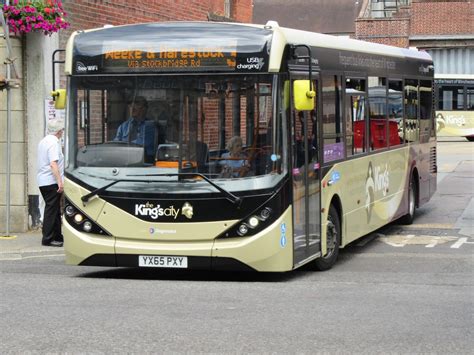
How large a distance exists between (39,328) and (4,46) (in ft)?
25.6

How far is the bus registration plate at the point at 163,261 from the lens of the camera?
9.98 m

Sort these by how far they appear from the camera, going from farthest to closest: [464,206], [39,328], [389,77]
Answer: [464,206] → [389,77] → [39,328]

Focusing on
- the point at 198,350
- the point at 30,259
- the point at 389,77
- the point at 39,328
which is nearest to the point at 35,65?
the point at 30,259

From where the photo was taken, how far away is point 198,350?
695cm

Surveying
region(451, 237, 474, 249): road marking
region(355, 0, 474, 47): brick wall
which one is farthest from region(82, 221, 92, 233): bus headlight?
region(355, 0, 474, 47): brick wall

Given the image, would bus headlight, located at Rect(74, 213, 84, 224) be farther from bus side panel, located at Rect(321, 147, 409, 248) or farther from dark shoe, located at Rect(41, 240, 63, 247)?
dark shoe, located at Rect(41, 240, 63, 247)

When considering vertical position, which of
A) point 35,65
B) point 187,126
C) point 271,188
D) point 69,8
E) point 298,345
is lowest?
point 298,345

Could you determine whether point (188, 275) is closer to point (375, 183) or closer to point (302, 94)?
point (302, 94)

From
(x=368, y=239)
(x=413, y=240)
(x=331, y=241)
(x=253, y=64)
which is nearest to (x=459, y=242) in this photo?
(x=413, y=240)

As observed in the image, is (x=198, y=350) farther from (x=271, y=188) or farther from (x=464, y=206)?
(x=464, y=206)

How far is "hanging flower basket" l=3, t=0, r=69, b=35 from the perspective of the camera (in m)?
14.2

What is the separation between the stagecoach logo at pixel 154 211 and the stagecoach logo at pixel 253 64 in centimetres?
155

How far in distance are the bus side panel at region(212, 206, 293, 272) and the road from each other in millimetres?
249

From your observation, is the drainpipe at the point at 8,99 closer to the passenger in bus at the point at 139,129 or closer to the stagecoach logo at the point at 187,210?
the passenger in bus at the point at 139,129
